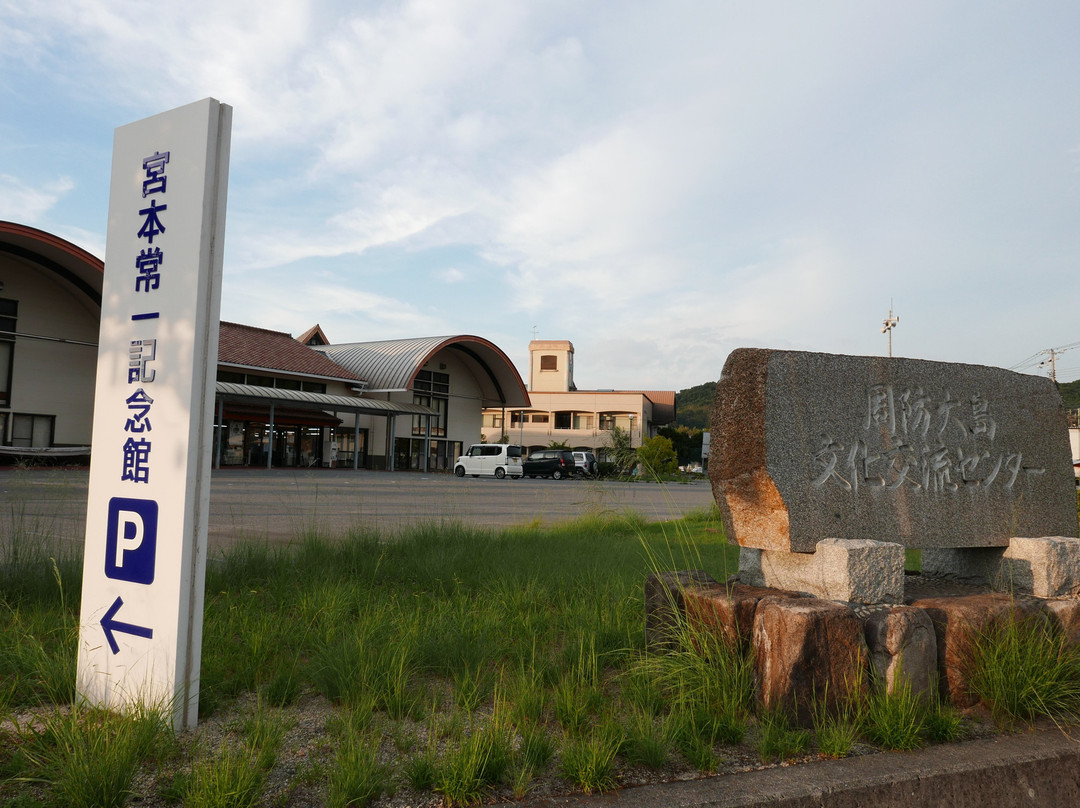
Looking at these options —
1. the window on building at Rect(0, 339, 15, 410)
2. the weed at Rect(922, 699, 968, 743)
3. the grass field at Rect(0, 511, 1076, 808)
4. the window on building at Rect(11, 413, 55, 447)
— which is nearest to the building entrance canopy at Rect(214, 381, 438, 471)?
the window on building at Rect(11, 413, 55, 447)

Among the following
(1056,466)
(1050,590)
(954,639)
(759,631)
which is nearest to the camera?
(759,631)

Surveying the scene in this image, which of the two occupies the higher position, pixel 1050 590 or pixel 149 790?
pixel 1050 590

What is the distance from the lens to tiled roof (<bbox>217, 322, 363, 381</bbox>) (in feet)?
87.6

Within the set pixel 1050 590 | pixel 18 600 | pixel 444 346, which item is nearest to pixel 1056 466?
pixel 1050 590

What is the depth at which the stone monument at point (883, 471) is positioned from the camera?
355 centimetres

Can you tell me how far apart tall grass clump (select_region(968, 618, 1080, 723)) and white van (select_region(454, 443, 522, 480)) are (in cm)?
2759

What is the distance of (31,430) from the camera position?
72.3 feet

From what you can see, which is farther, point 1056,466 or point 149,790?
point 1056,466

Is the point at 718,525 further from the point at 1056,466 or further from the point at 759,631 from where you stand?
the point at 759,631

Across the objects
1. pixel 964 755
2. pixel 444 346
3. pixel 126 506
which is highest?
pixel 444 346

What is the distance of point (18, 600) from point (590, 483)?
20.1 ft

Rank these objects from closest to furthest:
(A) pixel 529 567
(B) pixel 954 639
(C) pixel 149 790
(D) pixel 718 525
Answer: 1. (C) pixel 149 790
2. (B) pixel 954 639
3. (A) pixel 529 567
4. (D) pixel 718 525

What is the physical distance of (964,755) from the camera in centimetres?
268

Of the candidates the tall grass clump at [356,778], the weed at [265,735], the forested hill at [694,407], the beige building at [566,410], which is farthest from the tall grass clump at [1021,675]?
the forested hill at [694,407]
